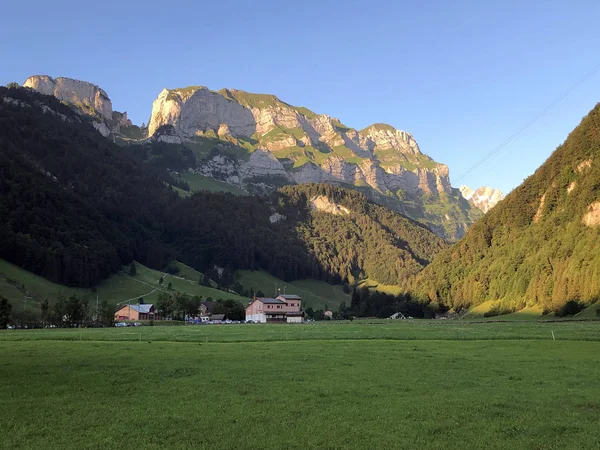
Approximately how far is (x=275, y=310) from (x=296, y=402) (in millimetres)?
166290

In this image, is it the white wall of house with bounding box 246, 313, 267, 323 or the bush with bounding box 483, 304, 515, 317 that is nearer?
the bush with bounding box 483, 304, 515, 317

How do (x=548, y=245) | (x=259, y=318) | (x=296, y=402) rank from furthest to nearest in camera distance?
(x=259, y=318)
(x=548, y=245)
(x=296, y=402)

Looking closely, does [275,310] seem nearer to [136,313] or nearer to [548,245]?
[136,313]

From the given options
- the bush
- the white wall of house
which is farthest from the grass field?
the white wall of house

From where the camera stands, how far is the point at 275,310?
186 metres

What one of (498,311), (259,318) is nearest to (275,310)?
(259,318)

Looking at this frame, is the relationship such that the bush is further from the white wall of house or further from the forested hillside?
the white wall of house

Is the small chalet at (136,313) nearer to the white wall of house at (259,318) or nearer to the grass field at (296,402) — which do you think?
the white wall of house at (259,318)

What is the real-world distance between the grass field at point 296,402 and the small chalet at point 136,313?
153585 millimetres

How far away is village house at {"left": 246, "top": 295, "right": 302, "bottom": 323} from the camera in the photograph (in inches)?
7206

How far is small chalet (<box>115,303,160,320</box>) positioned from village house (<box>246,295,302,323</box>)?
128 ft

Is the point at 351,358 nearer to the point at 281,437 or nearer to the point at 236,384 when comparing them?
the point at 236,384

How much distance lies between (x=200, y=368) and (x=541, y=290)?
13062 centimetres

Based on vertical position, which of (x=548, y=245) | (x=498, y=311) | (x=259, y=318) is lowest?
(x=259, y=318)
